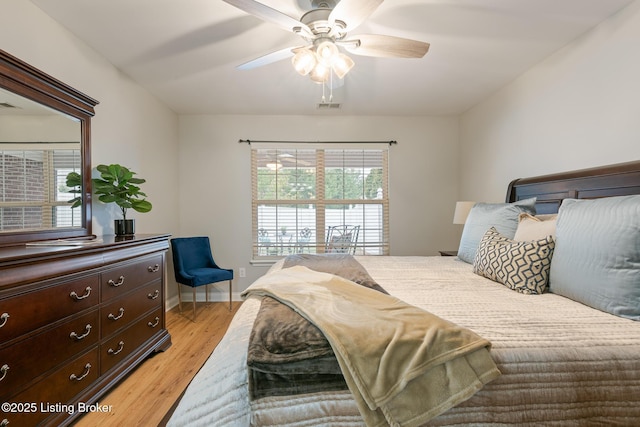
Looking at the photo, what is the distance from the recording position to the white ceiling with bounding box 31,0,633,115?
1.91 m

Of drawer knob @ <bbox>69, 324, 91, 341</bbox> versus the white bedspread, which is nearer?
the white bedspread

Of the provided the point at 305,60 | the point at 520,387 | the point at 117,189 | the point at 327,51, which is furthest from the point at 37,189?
Result: the point at 520,387

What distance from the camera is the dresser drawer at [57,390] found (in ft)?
4.34

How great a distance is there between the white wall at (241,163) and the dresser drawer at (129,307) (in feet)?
4.87

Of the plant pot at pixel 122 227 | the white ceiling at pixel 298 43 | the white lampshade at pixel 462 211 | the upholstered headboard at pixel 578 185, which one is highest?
the white ceiling at pixel 298 43

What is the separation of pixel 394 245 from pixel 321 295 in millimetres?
3039

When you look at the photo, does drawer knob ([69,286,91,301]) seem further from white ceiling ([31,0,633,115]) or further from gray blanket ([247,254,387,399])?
white ceiling ([31,0,633,115])

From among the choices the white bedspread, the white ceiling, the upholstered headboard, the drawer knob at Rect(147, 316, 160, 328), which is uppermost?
the white ceiling

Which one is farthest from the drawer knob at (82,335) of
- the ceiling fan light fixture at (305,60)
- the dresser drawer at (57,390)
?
the ceiling fan light fixture at (305,60)

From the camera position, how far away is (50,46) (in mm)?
2012

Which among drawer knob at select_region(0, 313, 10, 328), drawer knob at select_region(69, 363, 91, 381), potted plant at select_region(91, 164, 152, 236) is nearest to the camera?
drawer knob at select_region(0, 313, 10, 328)

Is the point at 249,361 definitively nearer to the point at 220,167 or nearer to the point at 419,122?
the point at 220,167

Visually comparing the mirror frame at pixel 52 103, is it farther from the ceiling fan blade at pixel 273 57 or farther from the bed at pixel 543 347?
the bed at pixel 543 347

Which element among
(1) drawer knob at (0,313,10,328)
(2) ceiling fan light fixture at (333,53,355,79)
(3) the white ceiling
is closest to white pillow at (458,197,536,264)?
(3) the white ceiling
